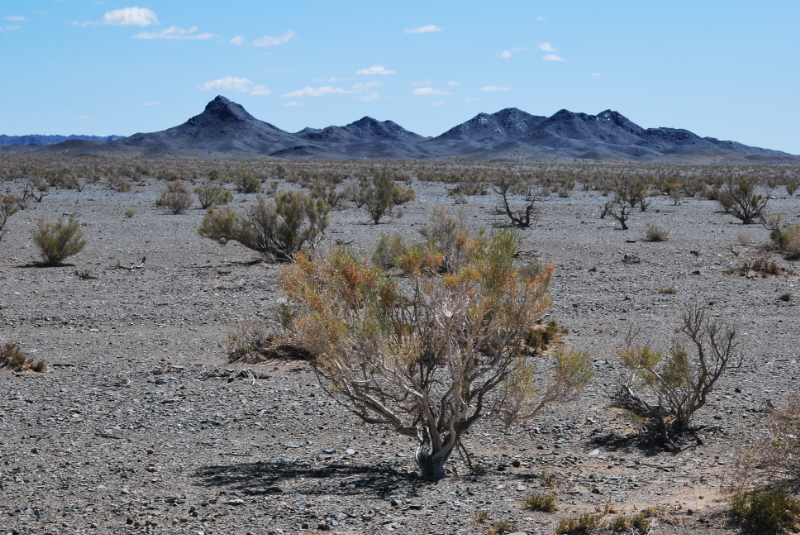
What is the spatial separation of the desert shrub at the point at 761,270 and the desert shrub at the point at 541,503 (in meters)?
13.6

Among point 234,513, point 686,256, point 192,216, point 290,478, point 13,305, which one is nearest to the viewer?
point 234,513

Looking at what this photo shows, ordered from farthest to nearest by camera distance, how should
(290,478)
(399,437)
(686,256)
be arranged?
(686,256) → (399,437) → (290,478)

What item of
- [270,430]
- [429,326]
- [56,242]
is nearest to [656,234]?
[56,242]

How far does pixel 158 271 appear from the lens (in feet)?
60.3

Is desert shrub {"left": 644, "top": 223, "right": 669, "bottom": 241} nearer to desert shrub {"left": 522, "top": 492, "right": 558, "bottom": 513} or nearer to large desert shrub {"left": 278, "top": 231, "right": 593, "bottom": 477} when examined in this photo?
large desert shrub {"left": 278, "top": 231, "right": 593, "bottom": 477}

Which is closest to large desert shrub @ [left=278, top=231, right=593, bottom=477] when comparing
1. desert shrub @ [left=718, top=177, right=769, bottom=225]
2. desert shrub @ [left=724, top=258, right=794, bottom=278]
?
desert shrub @ [left=724, top=258, right=794, bottom=278]

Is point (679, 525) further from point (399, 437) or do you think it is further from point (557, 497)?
point (399, 437)

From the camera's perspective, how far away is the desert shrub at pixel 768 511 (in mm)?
5340

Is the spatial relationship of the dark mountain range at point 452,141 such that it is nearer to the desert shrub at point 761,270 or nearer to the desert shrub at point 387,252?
the desert shrub at point 761,270

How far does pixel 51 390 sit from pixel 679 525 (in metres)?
7.80

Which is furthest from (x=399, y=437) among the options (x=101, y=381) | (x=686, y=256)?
(x=686, y=256)

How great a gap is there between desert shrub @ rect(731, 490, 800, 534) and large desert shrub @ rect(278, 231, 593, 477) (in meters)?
2.05

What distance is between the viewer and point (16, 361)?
34.0 feet

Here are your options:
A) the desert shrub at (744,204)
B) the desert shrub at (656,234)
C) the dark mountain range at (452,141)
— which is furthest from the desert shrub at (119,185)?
the dark mountain range at (452,141)
